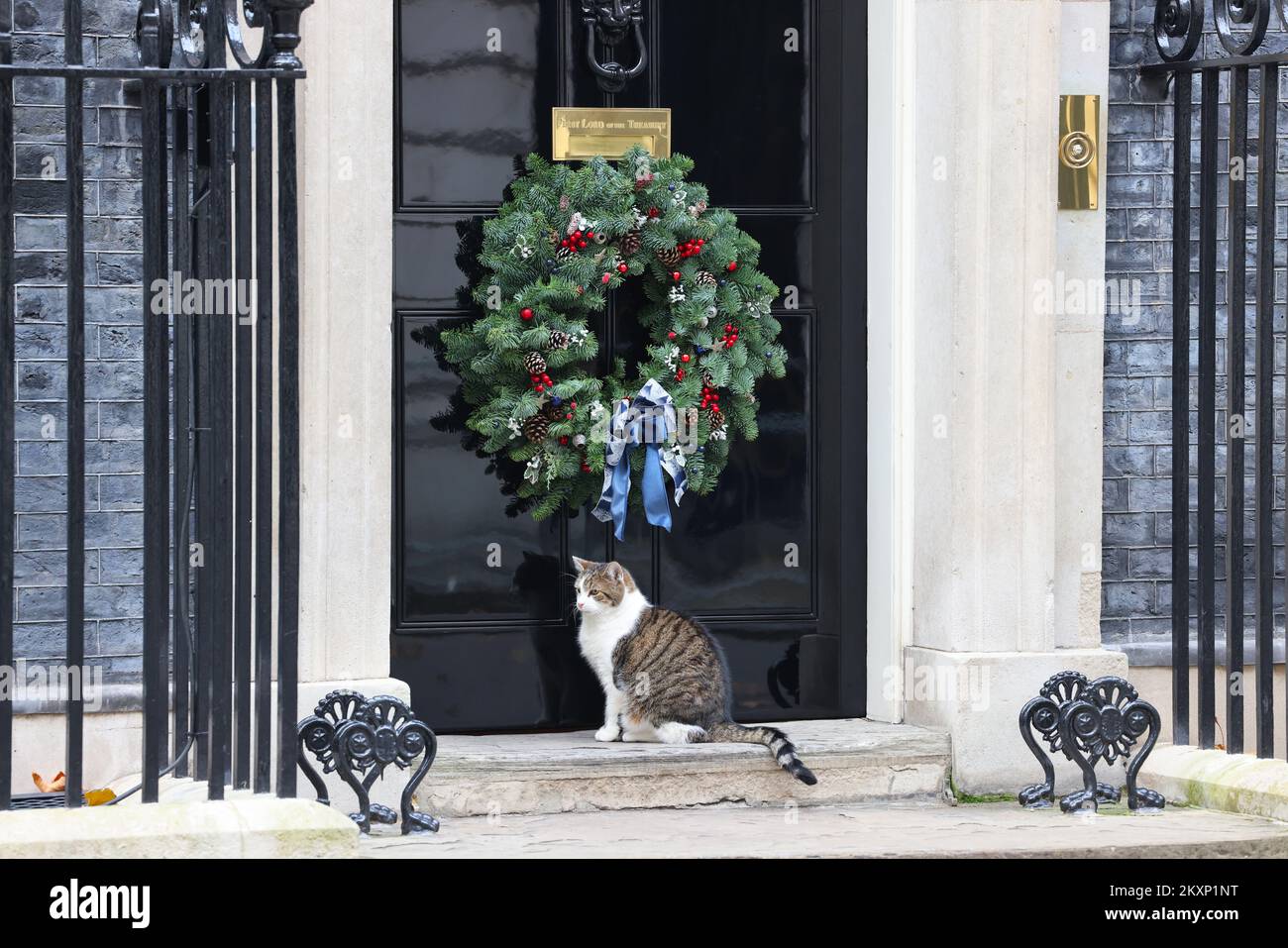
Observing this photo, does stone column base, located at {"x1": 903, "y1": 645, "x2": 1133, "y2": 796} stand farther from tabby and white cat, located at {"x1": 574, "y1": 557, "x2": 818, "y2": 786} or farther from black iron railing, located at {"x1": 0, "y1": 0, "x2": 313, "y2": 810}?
black iron railing, located at {"x1": 0, "y1": 0, "x2": 313, "y2": 810}

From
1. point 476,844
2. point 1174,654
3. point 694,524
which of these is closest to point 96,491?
point 476,844

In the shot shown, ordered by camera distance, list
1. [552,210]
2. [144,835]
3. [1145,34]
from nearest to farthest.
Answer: [144,835] → [552,210] → [1145,34]

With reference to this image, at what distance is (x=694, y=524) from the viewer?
7590mm

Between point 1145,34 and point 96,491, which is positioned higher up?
point 1145,34

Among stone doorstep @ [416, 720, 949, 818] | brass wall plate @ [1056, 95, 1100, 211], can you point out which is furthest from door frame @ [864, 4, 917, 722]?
brass wall plate @ [1056, 95, 1100, 211]

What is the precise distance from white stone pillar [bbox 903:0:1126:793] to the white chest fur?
1276 mm

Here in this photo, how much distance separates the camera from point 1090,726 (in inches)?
259

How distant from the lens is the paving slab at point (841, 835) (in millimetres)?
5980

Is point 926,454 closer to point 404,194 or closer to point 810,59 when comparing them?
point 810,59

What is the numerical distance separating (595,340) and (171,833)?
2.99m

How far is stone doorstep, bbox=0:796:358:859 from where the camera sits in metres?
4.80

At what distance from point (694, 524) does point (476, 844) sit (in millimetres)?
2008

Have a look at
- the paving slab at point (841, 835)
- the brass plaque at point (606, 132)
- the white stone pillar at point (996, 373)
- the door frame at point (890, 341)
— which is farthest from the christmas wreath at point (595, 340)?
the paving slab at point (841, 835)

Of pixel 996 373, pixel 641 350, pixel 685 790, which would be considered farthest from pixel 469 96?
pixel 685 790
